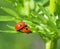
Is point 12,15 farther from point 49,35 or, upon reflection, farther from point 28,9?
point 49,35

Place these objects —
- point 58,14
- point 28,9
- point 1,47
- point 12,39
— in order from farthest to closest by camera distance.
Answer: point 12,39 < point 1,47 < point 28,9 < point 58,14

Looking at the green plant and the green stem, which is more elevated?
the green plant

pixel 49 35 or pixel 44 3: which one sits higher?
pixel 44 3

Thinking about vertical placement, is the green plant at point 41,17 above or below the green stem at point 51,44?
above

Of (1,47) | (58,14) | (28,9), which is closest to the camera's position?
(58,14)

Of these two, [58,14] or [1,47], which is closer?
[58,14]

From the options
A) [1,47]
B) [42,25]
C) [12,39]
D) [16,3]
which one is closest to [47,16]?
[42,25]

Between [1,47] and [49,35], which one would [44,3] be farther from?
[1,47]
